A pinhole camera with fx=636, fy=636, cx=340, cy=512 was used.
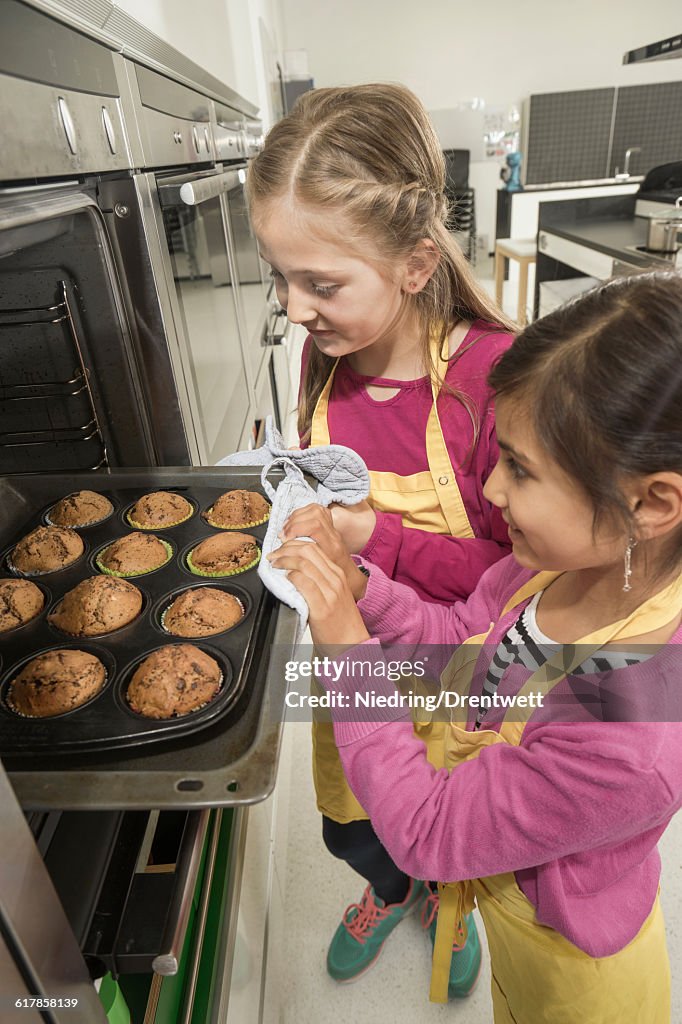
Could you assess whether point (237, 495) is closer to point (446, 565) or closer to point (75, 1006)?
point (446, 565)

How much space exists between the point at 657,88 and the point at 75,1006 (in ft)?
28.9

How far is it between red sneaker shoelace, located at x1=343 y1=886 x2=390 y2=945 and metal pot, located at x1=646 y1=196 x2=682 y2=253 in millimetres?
3180

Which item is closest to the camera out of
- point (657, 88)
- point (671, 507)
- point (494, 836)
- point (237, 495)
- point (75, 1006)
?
point (75, 1006)

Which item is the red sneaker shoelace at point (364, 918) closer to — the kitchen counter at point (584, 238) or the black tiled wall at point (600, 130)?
the kitchen counter at point (584, 238)

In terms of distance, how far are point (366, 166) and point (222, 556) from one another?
0.61 metres

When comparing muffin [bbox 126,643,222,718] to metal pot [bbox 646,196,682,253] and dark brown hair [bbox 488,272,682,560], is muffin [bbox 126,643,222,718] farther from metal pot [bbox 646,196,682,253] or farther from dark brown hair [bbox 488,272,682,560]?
metal pot [bbox 646,196,682,253]

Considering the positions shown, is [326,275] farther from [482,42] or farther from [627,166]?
[627,166]

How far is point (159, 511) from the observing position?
3.09ft

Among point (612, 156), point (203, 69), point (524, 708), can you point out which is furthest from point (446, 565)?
point (612, 156)

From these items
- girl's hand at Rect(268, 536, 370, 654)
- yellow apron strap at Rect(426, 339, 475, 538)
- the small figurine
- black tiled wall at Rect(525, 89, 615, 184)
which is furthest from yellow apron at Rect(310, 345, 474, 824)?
black tiled wall at Rect(525, 89, 615, 184)

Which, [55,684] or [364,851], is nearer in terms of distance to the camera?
[55,684]

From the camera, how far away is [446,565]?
104cm

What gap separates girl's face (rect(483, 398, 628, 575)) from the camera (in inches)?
25.3

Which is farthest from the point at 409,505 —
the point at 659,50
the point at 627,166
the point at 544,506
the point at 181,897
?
the point at 627,166
